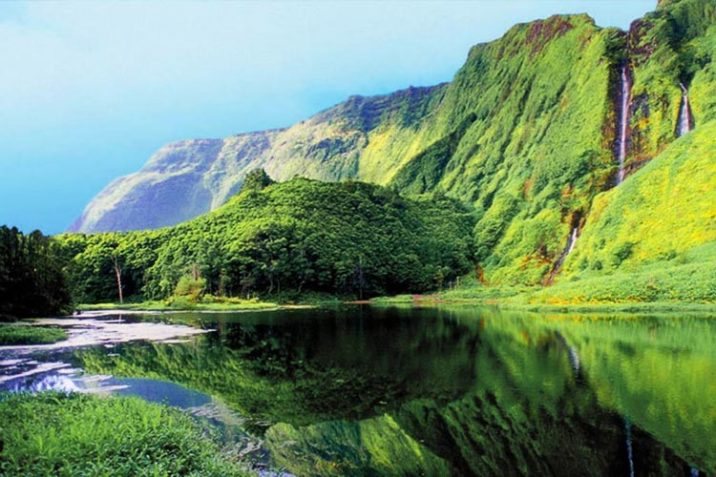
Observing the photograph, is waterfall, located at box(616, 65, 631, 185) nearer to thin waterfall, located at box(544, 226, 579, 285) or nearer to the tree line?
thin waterfall, located at box(544, 226, 579, 285)

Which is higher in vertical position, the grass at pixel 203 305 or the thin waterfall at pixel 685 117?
the thin waterfall at pixel 685 117

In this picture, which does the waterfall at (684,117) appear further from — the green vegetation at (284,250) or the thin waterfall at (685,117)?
the green vegetation at (284,250)

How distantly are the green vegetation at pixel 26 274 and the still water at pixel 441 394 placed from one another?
2181 cm

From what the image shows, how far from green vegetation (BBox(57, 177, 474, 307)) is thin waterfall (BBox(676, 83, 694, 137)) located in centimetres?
5813

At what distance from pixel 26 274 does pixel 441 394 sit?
166ft

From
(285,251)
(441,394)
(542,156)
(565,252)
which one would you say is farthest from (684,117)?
(441,394)

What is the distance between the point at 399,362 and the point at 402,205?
126688mm

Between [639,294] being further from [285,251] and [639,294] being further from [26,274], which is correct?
[26,274]

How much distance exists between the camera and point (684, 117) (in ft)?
426

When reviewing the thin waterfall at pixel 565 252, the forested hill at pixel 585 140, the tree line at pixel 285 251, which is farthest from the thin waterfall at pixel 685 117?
the tree line at pixel 285 251

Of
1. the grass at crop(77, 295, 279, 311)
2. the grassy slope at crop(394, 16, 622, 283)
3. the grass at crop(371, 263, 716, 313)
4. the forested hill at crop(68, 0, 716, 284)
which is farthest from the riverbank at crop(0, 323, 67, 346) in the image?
the grassy slope at crop(394, 16, 622, 283)

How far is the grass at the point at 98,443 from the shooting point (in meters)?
12.7

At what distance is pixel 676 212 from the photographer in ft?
304

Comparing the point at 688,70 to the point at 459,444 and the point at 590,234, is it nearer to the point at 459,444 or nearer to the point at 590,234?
the point at 590,234
